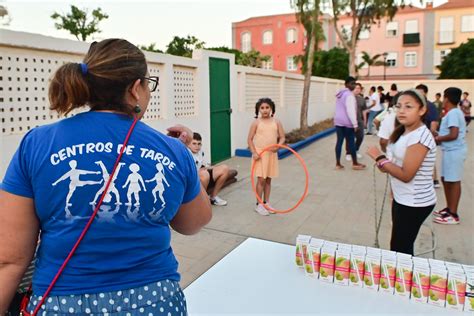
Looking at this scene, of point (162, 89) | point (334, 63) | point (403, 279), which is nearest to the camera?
point (403, 279)

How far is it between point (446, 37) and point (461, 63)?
33.5 ft

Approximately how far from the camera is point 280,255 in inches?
91.9

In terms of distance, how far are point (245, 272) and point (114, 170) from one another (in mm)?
1275

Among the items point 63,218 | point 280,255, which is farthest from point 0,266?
point 280,255

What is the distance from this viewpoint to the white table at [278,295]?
1.78 m

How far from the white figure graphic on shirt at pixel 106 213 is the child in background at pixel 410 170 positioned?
2087mm

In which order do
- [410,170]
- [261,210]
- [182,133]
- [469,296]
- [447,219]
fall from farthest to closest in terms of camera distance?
[261,210] → [447,219] → [182,133] → [410,170] → [469,296]

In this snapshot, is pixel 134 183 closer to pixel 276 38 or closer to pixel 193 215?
pixel 193 215

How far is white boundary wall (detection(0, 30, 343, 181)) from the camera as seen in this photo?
411 centimetres

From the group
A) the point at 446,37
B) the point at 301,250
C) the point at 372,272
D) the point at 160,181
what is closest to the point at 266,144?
the point at 301,250

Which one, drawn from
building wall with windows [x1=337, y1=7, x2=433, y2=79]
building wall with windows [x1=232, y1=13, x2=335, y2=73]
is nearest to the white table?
Result: building wall with windows [x1=337, y1=7, x2=433, y2=79]

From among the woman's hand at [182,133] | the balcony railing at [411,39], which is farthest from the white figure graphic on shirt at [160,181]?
Answer: the balcony railing at [411,39]

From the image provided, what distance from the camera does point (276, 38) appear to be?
43.3 m

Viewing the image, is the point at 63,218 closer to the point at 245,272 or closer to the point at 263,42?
the point at 245,272
